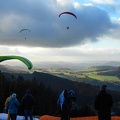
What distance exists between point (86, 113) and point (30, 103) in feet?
280

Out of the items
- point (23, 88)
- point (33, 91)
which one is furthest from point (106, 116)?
point (33, 91)

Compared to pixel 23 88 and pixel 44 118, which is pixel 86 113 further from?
pixel 44 118

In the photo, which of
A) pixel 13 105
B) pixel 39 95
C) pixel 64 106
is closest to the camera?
pixel 64 106

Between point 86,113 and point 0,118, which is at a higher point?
point 0,118

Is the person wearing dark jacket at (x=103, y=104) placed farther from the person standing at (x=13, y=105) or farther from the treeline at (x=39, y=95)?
the treeline at (x=39, y=95)

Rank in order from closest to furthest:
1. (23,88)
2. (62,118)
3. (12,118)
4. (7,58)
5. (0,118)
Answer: (62,118) < (12,118) < (0,118) < (7,58) < (23,88)

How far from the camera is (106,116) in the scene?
17.0m

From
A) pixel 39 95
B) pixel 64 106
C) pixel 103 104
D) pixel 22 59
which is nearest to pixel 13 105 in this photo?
pixel 64 106

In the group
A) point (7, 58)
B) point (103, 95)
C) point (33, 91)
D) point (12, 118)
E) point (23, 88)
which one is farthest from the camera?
point (33, 91)

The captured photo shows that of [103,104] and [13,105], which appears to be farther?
[13,105]

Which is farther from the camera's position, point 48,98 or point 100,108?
point 48,98

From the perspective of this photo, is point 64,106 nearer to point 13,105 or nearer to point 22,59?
point 13,105

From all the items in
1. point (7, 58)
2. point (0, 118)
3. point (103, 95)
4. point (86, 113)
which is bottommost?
point (86, 113)

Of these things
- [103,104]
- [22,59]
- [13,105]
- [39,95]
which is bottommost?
[39,95]
